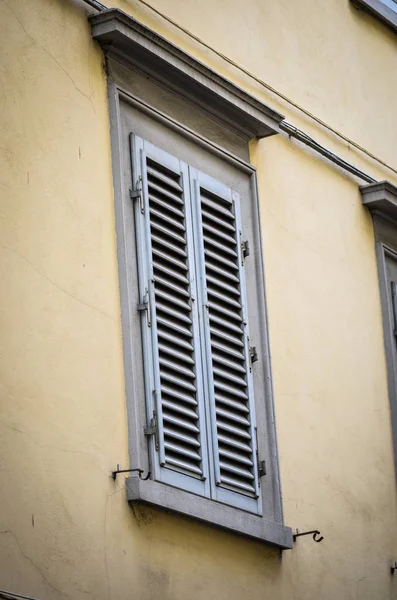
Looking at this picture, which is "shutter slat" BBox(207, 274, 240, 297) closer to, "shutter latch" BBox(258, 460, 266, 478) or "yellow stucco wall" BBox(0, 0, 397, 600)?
"yellow stucco wall" BBox(0, 0, 397, 600)

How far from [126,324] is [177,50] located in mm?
1758

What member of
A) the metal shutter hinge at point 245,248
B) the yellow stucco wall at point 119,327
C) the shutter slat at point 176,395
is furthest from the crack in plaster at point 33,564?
the metal shutter hinge at point 245,248

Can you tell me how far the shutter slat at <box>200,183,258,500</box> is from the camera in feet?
30.8

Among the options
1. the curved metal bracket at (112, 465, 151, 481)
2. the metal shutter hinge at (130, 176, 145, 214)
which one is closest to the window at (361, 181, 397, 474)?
the metal shutter hinge at (130, 176, 145, 214)

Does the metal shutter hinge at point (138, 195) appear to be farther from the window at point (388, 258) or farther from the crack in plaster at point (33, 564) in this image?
the window at point (388, 258)

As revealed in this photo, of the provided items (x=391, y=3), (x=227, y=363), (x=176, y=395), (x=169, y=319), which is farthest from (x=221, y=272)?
(x=391, y=3)

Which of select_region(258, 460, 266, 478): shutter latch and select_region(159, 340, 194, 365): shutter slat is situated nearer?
select_region(159, 340, 194, 365): shutter slat

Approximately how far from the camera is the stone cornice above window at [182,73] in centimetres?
918

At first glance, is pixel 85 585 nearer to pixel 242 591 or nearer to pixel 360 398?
pixel 242 591

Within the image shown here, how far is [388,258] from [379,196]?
1.71 feet

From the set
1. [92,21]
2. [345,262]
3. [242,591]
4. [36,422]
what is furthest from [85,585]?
[345,262]

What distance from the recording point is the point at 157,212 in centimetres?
936

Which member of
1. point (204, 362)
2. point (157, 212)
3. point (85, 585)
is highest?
point (157, 212)

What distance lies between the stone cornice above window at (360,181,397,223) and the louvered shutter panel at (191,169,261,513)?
181 cm
